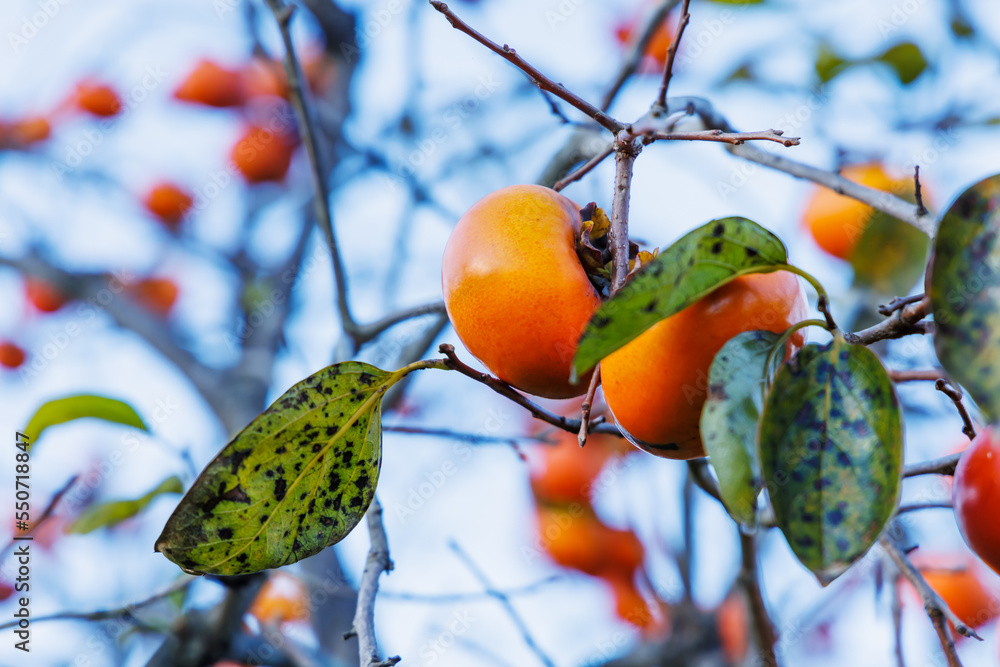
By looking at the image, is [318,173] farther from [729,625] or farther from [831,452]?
[729,625]

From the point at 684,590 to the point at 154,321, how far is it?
126cm

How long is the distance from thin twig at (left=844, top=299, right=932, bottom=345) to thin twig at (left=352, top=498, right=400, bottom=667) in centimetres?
41

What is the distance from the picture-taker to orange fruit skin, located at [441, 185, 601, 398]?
565 mm

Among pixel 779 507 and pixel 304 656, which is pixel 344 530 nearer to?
Answer: pixel 779 507

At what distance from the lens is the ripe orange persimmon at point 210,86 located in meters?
2.40

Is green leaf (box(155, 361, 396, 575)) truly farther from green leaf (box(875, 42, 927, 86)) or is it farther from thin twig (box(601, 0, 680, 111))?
green leaf (box(875, 42, 927, 86))

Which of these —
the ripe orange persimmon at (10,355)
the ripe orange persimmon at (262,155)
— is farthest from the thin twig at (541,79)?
the ripe orange persimmon at (10,355)

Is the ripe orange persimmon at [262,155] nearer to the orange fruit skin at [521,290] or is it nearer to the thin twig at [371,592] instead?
the thin twig at [371,592]

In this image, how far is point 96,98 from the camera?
7.93 feet

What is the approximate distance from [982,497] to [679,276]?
0.31m

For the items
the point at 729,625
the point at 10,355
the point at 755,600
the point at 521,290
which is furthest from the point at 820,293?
the point at 10,355

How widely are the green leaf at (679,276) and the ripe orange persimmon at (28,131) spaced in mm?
2330

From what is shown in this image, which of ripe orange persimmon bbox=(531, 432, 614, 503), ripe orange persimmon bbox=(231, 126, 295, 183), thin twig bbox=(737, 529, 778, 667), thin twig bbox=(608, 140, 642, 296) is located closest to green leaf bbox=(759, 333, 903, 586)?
thin twig bbox=(608, 140, 642, 296)

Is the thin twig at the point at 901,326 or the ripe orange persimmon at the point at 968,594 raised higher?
the ripe orange persimmon at the point at 968,594
